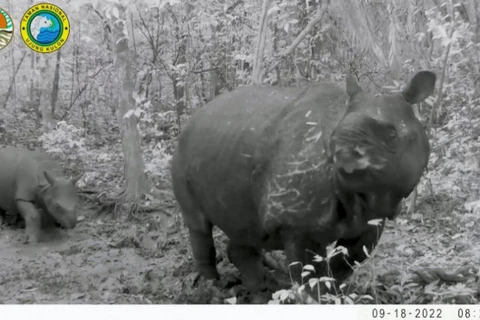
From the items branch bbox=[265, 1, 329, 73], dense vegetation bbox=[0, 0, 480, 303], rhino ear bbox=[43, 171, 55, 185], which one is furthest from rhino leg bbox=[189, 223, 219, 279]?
rhino ear bbox=[43, 171, 55, 185]

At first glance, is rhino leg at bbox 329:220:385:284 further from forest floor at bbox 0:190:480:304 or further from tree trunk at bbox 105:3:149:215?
tree trunk at bbox 105:3:149:215

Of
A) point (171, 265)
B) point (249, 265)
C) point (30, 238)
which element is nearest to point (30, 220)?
point (30, 238)

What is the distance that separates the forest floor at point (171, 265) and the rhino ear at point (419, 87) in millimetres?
947

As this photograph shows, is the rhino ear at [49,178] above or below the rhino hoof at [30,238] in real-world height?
above

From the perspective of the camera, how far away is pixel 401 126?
2990 mm

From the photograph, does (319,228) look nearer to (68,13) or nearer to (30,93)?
(68,13)

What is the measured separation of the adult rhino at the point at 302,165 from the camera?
9.78 feet

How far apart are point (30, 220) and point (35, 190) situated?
0.29 m

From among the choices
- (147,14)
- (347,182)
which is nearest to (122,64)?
(147,14)

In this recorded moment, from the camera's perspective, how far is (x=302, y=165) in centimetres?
319

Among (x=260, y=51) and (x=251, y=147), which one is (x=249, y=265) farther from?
(x=260, y=51)

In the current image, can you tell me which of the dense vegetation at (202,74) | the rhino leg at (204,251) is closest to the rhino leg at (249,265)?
the rhino leg at (204,251)

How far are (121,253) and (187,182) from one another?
88 centimetres

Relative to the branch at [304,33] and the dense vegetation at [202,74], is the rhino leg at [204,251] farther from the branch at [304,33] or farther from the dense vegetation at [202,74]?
the branch at [304,33]
